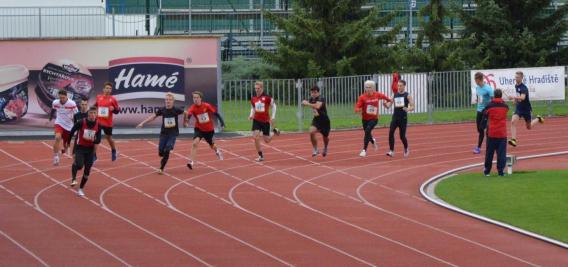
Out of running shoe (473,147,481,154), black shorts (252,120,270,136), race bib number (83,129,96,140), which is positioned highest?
race bib number (83,129,96,140)

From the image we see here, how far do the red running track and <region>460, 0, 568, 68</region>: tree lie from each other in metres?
16.7

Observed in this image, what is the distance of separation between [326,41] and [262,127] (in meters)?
20.4

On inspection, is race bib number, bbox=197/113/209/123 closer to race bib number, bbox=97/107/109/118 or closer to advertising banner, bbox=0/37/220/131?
race bib number, bbox=97/107/109/118

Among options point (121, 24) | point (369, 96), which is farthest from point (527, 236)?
point (121, 24)

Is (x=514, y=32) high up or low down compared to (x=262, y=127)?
up

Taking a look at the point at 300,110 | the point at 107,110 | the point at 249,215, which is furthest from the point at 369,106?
the point at 249,215

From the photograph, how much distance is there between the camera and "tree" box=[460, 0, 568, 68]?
4138 cm

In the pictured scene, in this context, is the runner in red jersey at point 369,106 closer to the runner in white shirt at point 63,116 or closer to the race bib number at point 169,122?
the race bib number at point 169,122

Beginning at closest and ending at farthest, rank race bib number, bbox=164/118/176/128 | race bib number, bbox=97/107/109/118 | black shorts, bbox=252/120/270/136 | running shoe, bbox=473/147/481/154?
1. race bib number, bbox=164/118/176/128
2. race bib number, bbox=97/107/109/118
3. black shorts, bbox=252/120/270/136
4. running shoe, bbox=473/147/481/154

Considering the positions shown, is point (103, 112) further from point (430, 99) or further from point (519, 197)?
point (430, 99)

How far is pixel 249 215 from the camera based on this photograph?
15.8 m

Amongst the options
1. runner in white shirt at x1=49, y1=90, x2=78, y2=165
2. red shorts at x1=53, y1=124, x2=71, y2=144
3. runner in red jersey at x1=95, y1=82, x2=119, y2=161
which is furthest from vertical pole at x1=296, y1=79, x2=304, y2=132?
runner in white shirt at x1=49, y1=90, x2=78, y2=165

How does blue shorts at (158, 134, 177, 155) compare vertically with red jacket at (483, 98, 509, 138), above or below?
below

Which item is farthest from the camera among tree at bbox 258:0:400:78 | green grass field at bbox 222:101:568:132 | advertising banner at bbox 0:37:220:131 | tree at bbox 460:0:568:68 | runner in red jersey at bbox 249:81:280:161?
tree at bbox 258:0:400:78
